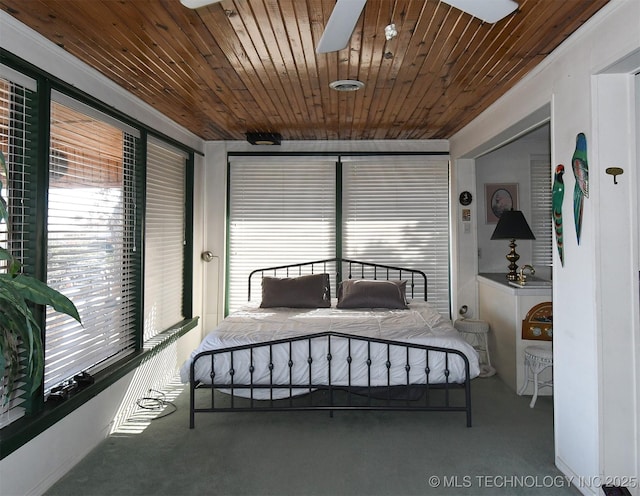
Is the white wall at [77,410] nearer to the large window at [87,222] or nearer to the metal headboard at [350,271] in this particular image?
the large window at [87,222]

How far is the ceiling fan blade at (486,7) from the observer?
5.87 feet

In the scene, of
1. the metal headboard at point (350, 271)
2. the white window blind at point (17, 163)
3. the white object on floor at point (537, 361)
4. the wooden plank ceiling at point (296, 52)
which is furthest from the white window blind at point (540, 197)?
the white window blind at point (17, 163)

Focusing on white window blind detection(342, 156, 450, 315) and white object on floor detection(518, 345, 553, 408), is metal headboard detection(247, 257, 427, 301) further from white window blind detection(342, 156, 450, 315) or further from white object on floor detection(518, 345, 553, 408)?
white object on floor detection(518, 345, 553, 408)

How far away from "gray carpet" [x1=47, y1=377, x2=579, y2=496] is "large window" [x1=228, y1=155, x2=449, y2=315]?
2.15 metres

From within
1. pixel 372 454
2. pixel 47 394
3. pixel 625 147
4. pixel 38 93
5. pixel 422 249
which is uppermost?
pixel 38 93

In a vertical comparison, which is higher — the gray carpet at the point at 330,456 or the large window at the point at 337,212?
the large window at the point at 337,212

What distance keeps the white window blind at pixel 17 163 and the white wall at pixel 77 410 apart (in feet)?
0.54

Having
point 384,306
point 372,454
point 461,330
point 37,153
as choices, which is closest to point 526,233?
point 461,330

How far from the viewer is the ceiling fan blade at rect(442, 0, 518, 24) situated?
1788mm

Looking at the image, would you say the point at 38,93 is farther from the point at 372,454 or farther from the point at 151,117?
the point at 372,454

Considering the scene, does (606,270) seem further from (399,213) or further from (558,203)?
(399,213)

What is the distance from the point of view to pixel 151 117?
158 inches

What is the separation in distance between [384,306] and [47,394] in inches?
111

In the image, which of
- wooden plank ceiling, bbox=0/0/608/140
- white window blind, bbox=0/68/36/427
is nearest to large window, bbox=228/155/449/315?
wooden plank ceiling, bbox=0/0/608/140
